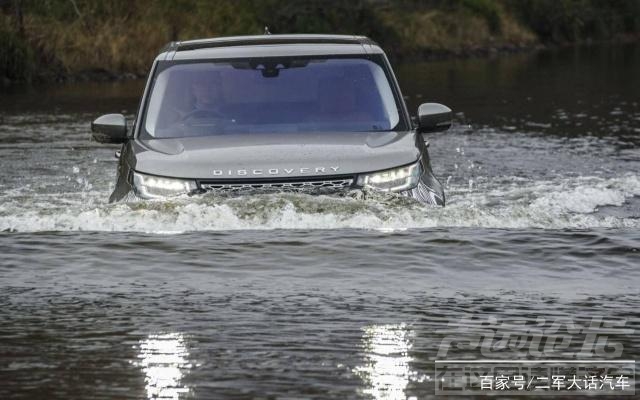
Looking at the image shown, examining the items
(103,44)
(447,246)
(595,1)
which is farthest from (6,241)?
(595,1)

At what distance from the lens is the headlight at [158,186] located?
9.48 meters

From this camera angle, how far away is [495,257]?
880 centimetres

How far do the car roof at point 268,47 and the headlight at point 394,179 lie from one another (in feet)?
5.02

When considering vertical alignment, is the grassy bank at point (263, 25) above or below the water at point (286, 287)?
below

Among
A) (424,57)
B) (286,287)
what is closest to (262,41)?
(286,287)

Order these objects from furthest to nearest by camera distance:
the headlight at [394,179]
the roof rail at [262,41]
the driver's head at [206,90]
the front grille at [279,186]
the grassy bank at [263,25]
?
the grassy bank at [263,25] < the roof rail at [262,41] < the driver's head at [206,90] < the headlight at [394,179] < the front grille at [279,186]

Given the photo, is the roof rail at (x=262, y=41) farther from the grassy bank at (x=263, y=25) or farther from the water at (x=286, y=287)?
the grassy bank at (x=263, y=25)

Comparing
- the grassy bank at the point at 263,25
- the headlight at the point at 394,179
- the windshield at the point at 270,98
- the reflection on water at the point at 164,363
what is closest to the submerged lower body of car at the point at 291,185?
the headlight at the point at 394,179

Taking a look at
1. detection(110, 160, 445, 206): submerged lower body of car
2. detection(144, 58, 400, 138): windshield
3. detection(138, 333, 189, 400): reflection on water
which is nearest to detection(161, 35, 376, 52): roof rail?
detection(144, 58, 400, 138): windshield

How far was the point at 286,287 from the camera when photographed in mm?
7914

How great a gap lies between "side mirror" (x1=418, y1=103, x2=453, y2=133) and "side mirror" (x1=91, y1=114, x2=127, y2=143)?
1.88m

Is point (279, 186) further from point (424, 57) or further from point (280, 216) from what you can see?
point (424, 57)

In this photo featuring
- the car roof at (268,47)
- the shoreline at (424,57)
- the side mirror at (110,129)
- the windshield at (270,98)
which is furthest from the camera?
the shoreline at (424,57)

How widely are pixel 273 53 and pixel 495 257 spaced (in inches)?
108
